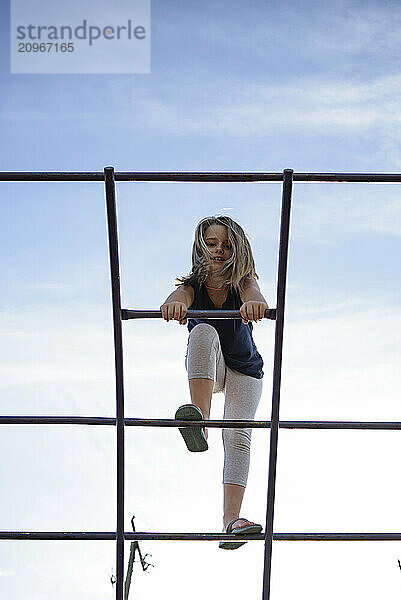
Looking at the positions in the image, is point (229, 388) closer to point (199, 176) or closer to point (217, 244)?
point (217, 244)

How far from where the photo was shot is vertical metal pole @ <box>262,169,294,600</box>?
184cm

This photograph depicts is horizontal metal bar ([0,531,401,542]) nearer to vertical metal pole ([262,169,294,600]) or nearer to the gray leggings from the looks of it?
vertical metal pole ([262,169,294,600])

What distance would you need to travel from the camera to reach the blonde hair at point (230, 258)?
7.80ft

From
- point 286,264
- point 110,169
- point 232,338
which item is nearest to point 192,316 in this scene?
point 286,264

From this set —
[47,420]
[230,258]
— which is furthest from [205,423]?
[230,258]

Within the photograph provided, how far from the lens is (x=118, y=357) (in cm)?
195

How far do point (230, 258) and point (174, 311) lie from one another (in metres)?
0.47

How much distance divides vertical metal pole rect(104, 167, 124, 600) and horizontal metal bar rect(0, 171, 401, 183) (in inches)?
1.8

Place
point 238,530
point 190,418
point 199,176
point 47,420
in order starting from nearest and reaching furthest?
point 199,176 < point 47,420 < point 190,418 < point 238,530

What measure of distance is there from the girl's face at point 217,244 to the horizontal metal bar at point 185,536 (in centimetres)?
75

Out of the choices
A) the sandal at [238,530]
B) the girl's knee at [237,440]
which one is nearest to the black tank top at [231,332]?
the girl's knee at [237,440]

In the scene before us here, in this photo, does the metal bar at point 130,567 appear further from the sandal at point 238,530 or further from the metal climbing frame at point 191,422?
the sandal at point 238,530

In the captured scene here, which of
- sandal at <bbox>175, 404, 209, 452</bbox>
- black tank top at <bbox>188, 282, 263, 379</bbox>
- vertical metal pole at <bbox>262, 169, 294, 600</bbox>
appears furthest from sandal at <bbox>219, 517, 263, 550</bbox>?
black tank top at <bbox>188, 282, 263, 379</bbox>

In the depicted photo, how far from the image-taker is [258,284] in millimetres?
2324
